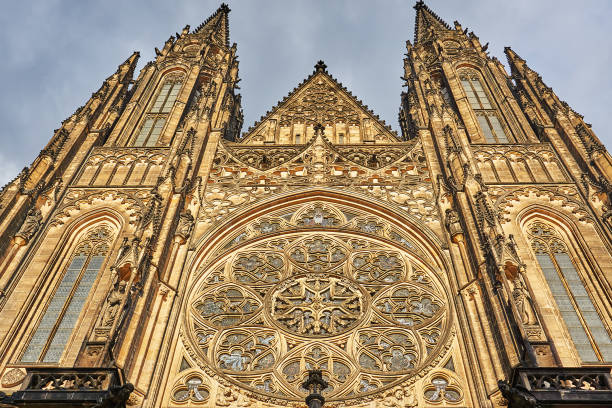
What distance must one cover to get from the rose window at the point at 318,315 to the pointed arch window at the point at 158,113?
7.49 meters

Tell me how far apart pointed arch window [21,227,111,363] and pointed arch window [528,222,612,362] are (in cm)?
1091

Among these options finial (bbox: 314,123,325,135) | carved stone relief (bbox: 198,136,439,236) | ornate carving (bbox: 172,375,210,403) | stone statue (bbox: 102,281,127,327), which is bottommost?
ornate carving (bbox: 172,375,210,403)

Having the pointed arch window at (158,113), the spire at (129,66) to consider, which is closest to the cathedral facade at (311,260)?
the pointed arch window at (158,113)

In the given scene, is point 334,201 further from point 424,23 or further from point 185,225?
point 424,23

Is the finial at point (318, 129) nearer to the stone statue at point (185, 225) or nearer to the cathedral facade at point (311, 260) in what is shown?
the cathedral facade at point (311, 260)

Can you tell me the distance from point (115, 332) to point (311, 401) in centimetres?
389

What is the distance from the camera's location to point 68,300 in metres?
15.2

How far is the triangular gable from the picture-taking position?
23469 mm

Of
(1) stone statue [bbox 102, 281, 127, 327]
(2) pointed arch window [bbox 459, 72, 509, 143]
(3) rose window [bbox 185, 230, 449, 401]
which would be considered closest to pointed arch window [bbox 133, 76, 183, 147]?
(3) rose window [bbox 185, 230, 449, 401]

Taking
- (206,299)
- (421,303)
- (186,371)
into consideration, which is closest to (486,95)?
(421,303)

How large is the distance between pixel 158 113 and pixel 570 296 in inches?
625

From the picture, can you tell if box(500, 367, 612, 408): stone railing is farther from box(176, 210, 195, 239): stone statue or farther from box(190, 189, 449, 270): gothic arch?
box(176, 210, 195, 239): stone statue

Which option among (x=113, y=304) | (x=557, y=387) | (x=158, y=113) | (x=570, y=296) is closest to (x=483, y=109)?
(x=570, y=296)

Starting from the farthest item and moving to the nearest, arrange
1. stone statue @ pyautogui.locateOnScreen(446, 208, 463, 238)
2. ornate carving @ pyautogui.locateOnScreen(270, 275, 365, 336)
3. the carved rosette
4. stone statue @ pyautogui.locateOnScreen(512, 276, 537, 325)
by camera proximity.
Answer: stone statue @ pyautogui.locateOnScreen(446, 208, 463, 238) < ornate carving @ pyautogui.locateOnScreen(270, 275, 365, 336) < the carved rosette < stone statue @ pyautogui.locateOnScreen(512, 276, 537, 325)
